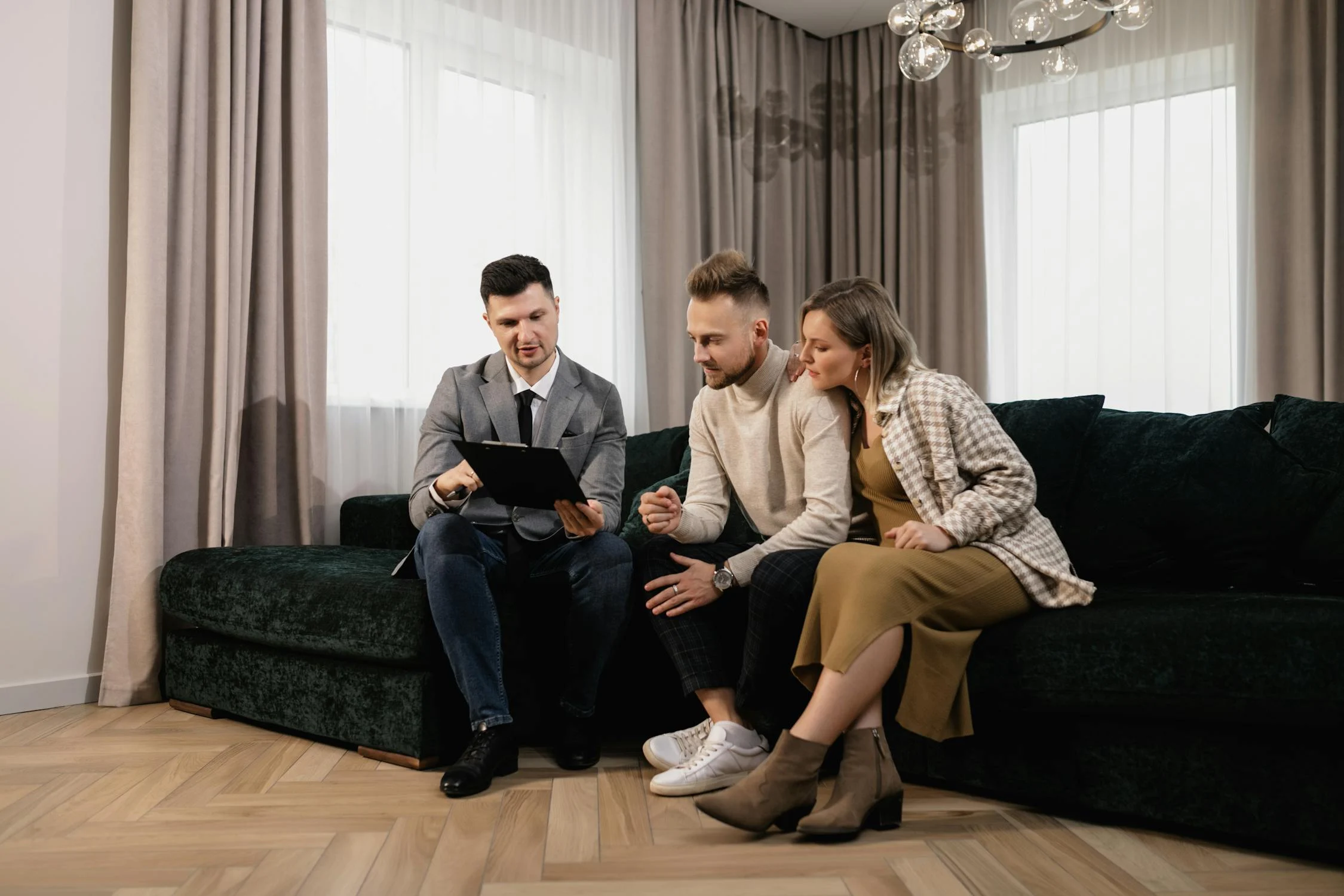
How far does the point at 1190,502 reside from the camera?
7.11ft

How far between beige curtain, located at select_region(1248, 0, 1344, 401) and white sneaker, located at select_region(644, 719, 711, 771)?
106 inches

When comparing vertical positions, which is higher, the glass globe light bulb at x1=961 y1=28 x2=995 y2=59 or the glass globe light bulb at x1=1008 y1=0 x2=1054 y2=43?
the glass globe light bulb at x1=961 y1=28 x2=995 y2=59

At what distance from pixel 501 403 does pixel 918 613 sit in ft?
3.53

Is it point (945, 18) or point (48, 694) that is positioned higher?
point (945, 18)

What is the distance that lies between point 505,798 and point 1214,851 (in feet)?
3.67

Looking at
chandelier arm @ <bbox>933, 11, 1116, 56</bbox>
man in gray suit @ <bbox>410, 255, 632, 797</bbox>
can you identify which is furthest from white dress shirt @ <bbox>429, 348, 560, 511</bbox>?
chandelier arm @ <bbox>933, 11, 1116, 56</bbox>

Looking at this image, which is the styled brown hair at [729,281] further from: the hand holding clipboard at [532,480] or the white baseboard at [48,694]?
the white baseboard at [48,694]

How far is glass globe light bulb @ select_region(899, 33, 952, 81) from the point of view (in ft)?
8.73

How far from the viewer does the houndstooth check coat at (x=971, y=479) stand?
184 cm

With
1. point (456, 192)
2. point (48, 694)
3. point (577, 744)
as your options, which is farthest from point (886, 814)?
point (456, 192)

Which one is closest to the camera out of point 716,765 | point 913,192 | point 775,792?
point 775,792

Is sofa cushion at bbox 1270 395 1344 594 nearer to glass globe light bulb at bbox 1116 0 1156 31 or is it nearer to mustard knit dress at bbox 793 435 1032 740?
mustard knit dress at bbox 793 435 1032 740

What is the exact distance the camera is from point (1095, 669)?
170 cm

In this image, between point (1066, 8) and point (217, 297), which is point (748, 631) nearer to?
point (1066, 8)
